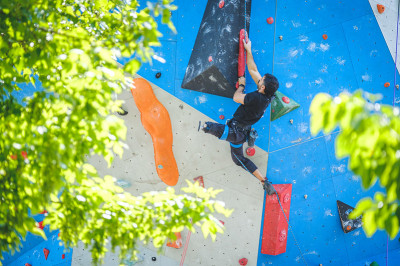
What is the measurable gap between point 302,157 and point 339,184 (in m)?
0.74

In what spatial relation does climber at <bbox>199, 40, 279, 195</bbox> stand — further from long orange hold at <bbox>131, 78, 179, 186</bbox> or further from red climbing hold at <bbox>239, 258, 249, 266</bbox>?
red climbing hold at <bbox>239, 258, 249, 266</bbox>

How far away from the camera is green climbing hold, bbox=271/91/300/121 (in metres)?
4.62

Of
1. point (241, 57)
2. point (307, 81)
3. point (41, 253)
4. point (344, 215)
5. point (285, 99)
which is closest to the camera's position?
point (241, 57)

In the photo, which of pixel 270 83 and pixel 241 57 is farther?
pixel 241 57

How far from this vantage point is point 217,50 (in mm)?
4480

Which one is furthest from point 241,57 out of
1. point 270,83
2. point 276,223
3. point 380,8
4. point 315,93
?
point 276,223

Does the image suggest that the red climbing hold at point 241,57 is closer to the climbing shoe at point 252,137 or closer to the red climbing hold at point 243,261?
the climbing shoe at point 252,137

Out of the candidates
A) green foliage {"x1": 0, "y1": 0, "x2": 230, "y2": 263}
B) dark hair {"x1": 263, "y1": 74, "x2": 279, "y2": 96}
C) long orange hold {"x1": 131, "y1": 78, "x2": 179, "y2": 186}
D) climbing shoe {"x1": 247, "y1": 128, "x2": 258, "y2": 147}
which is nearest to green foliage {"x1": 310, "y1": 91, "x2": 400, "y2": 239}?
green foliage {"x1": 0, "y1": 0, "x2": 230, "y2": 263}

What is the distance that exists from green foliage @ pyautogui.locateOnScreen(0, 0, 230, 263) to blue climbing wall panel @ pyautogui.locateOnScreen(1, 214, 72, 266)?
9.26 feet

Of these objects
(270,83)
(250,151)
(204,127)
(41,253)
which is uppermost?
(270,83)

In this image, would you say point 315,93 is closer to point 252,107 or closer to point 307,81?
point 307,81

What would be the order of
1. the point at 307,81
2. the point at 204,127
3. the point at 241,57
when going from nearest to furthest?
the point at 204,127
the point at 241,57
the point at 307,81

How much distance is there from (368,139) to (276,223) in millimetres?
3592

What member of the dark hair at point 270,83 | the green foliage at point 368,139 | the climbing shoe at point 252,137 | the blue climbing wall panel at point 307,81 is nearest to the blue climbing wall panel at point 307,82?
the blue climbing wall panel at point 307,81
